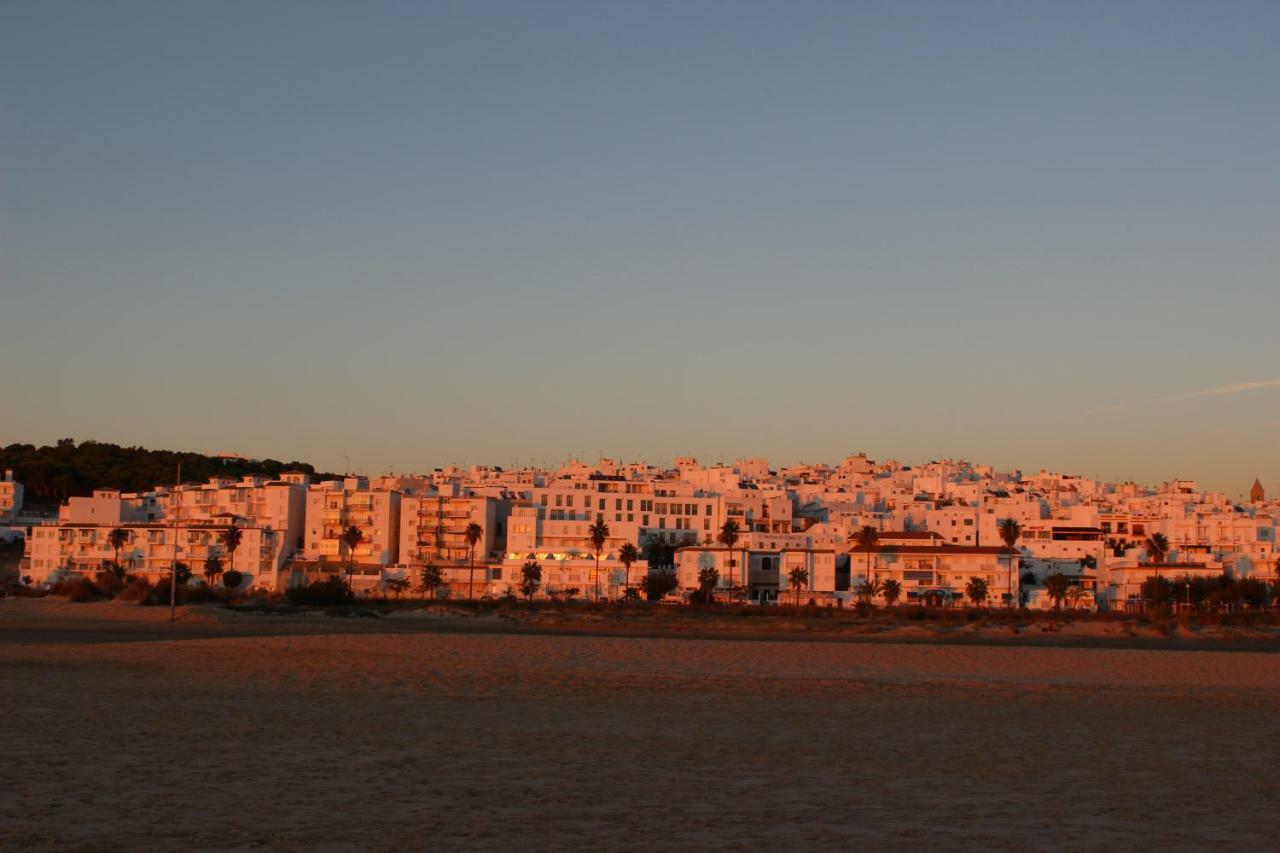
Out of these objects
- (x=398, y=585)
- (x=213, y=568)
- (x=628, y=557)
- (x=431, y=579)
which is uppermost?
(x=628, y=557)

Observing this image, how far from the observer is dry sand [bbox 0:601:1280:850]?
41.5 ft

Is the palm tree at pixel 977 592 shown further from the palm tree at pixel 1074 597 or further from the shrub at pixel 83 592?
the shrub at pixel 83 592

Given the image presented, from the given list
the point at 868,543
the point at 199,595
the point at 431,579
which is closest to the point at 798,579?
the point at 868,543

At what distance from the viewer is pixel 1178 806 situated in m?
14.5

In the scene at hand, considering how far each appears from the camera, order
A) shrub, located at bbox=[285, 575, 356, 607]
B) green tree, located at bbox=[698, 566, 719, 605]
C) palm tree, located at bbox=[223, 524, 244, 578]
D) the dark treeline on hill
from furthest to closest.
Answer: the dark treeline on hill < palm tree, located at bbox=[223, 524, 244, 578] < green tree, located at bbox=[698, 566, 719, 605] < shrub, located at bbox=[285, 575, 356, 607]

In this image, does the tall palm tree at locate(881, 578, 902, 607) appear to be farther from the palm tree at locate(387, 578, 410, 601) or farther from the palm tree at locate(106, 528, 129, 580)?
the palm tree at locate(106, 528, 129, 580)

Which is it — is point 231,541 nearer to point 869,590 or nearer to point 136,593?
point 136,593

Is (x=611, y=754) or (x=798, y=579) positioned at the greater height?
(x=798, y=579)

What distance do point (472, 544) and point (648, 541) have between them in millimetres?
12564

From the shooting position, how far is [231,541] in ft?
294

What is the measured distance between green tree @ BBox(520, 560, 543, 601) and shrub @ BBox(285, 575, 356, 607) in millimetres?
12811

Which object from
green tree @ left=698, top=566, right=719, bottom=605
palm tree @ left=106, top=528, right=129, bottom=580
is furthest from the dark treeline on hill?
green tree @ left=698, top=566, right=719, bottom=605

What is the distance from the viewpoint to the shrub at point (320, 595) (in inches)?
2889

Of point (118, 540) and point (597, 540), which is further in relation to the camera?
point (597, 540)
